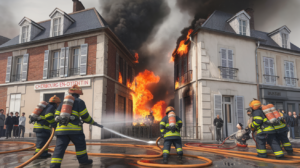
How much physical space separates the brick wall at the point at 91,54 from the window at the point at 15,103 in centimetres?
590

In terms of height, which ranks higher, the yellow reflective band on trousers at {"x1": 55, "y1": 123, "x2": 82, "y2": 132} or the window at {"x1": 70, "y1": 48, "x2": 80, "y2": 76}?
the window at {"x1": 70, "y1": 48, "x2": 80, "y2": 76}

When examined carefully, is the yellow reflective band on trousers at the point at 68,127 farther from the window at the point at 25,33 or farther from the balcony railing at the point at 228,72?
the window at the point at 25,33

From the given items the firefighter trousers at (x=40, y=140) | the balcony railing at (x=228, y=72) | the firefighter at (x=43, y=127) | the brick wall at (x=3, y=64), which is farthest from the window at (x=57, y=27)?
the balcony railing at (x=228, y=72)

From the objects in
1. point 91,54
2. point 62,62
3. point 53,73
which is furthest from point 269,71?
point 53,73

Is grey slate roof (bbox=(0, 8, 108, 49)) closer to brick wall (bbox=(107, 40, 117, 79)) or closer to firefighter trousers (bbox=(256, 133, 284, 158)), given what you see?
brick wall (bbox=(107, 40, 117, 79))

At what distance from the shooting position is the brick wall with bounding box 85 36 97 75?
1406 centimetres

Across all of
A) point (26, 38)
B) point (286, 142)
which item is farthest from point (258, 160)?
point (26, 38)

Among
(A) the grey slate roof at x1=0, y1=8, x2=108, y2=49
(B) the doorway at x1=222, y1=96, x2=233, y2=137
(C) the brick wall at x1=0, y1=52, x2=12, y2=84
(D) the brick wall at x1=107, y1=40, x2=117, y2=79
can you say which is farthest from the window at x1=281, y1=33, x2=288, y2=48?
(C) the brick wall at x1=0, y1=52, x2=12, y2=84

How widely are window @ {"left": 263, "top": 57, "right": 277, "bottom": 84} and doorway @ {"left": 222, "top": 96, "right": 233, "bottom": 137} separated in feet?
12.1

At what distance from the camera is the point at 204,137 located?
12969mm

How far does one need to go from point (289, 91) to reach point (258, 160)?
42.0ft

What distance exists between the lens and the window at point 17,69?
16.3 m

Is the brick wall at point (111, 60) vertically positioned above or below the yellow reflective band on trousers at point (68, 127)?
above

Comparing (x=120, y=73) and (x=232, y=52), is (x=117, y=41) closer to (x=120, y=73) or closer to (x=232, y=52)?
(x=120, y=73)
